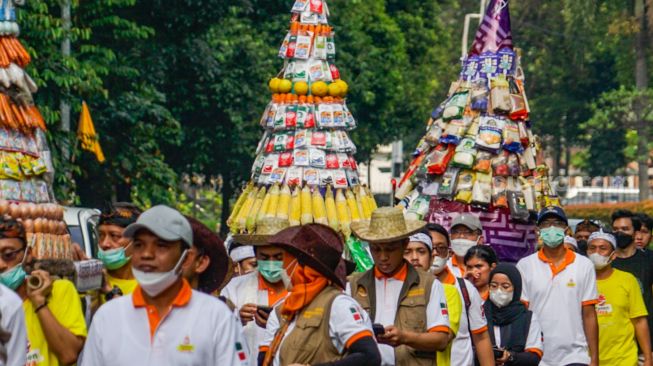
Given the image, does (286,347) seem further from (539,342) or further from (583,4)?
(583,4)

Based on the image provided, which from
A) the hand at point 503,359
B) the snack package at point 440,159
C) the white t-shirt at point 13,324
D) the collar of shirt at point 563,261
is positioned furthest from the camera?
the snack package at point 440,159

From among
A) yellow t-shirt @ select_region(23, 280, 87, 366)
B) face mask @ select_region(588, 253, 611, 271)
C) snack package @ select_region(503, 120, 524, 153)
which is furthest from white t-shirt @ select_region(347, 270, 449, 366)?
snack package @ select_region(503, 120, 524, 153)

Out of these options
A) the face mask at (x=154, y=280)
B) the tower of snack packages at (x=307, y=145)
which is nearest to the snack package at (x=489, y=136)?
the tower of snack packages at (x=307, y=145)

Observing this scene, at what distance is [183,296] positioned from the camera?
7207 millimetres

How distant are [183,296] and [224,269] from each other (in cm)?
99

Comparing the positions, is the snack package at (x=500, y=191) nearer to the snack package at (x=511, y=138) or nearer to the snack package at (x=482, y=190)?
the snack package at (x=482, y=190)

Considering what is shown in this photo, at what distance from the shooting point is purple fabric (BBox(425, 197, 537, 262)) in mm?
17016

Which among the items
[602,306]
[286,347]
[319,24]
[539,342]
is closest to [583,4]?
[319,24]

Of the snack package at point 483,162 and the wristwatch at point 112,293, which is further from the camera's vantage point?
the snack package at point 483,162

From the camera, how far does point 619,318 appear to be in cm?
1423

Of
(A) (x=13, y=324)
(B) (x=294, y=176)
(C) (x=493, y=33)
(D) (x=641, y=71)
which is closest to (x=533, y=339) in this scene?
(A) (x=13, y=324)

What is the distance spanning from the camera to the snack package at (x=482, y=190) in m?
17.0

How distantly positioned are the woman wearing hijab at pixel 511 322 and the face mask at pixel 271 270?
1608 millimetres

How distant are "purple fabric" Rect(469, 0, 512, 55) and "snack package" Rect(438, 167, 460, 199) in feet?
4.51
